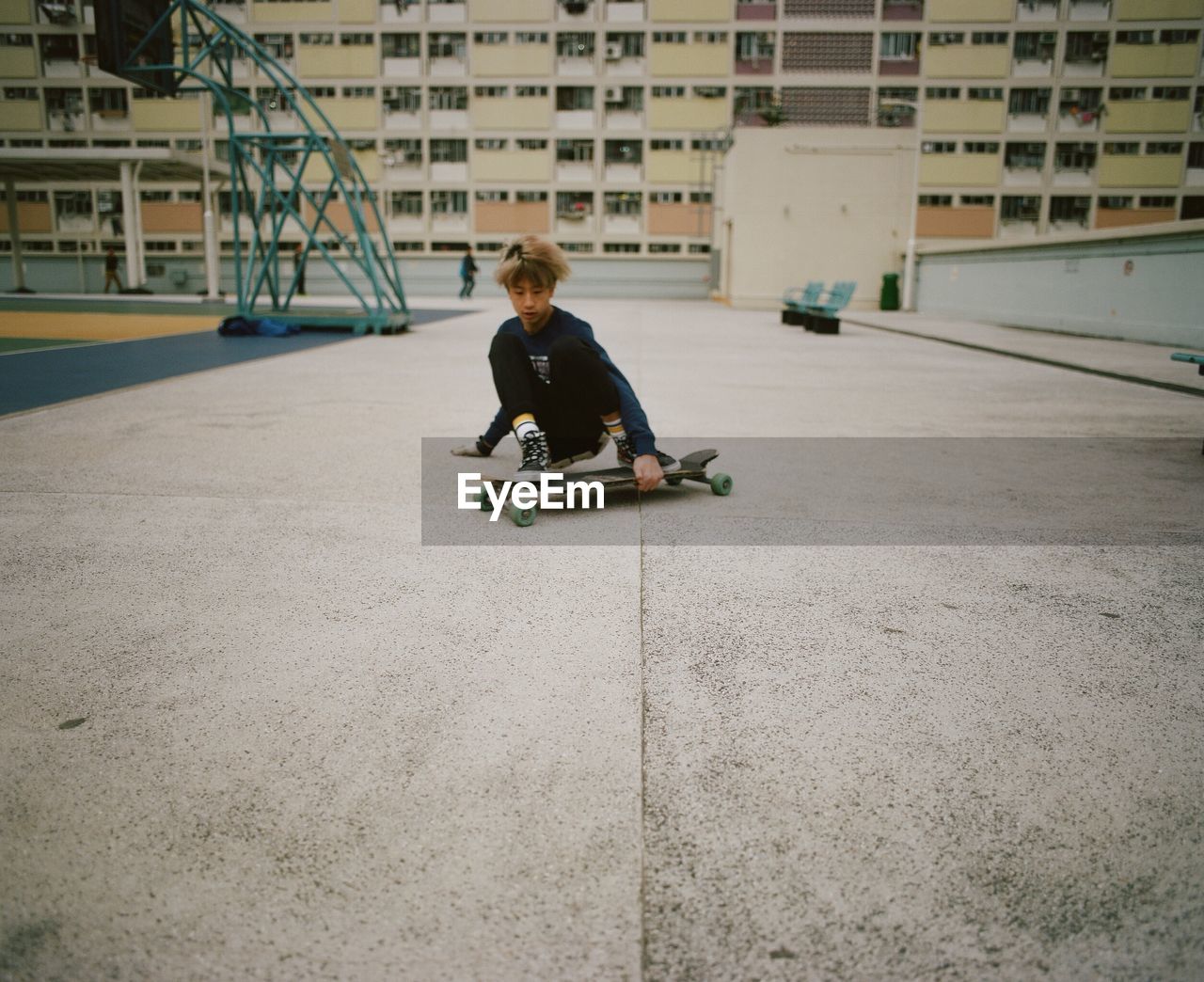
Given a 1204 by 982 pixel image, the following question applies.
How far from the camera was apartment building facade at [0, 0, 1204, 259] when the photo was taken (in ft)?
148

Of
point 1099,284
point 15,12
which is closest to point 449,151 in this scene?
point 15,12

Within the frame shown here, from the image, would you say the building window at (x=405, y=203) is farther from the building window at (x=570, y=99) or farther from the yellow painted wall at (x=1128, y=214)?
the yellow painted wall at (x=1128, y=214)

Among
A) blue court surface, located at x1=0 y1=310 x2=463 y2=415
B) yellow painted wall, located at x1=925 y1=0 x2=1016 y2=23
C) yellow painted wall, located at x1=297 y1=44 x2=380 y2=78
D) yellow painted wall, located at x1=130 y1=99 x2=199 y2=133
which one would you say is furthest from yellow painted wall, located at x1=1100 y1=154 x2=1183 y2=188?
yellow painted wall, located at x1=130 y1=99 x2=199 y2=133

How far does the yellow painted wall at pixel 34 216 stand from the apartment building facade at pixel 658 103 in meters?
0.12

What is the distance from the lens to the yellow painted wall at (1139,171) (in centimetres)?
4572

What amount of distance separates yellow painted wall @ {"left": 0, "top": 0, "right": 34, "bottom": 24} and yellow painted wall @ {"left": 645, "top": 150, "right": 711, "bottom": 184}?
31876 millimetres

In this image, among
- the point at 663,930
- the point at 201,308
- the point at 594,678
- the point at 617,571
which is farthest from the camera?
the point at 201,308

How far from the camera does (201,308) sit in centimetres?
2194

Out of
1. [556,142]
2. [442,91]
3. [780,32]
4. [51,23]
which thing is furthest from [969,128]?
[51,23]

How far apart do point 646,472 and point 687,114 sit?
4579cm

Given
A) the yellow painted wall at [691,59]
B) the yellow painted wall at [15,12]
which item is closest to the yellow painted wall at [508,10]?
the yellow painted wall at [691,59]

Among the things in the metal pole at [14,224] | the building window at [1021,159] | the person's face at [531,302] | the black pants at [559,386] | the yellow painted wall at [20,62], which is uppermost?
the yellow painted wall at [20,62]

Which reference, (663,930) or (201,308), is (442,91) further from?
(663,930)

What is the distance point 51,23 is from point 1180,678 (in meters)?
58.2
